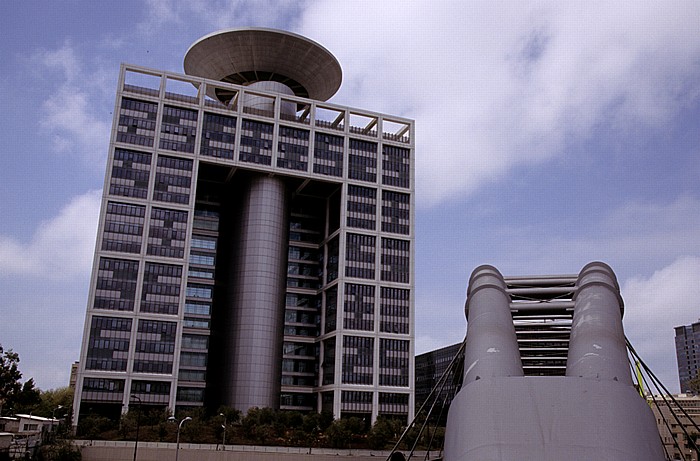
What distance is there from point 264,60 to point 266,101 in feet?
23.4

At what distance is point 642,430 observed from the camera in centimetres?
2339

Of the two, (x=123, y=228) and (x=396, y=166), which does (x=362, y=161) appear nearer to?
(x=396, y=166)

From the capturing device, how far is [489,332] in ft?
96.4

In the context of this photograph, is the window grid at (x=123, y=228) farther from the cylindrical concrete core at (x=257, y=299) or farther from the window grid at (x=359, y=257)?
the window grid at (x=359, y=257)

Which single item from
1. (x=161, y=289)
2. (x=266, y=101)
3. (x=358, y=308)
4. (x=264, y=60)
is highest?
(x=264, y=60)

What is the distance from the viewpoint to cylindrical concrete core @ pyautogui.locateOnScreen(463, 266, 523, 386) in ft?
89.9

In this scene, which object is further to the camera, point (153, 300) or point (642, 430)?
point (153, 300)

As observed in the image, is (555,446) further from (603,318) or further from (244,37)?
(244,37)

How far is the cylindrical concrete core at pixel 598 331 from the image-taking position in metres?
26.9

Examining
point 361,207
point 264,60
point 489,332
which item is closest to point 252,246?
point 361,207

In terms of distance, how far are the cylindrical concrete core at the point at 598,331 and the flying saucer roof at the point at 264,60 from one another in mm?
90108

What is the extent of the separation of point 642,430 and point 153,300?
287 ft

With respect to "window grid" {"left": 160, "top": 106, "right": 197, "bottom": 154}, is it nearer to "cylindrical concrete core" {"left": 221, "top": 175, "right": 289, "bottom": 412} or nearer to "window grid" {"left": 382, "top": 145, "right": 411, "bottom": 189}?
"cylindrical concrete core" {"left": 221, "top": 175, "right": 289, "bottom": 412}

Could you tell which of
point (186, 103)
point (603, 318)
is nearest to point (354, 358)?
point (186, 103)
